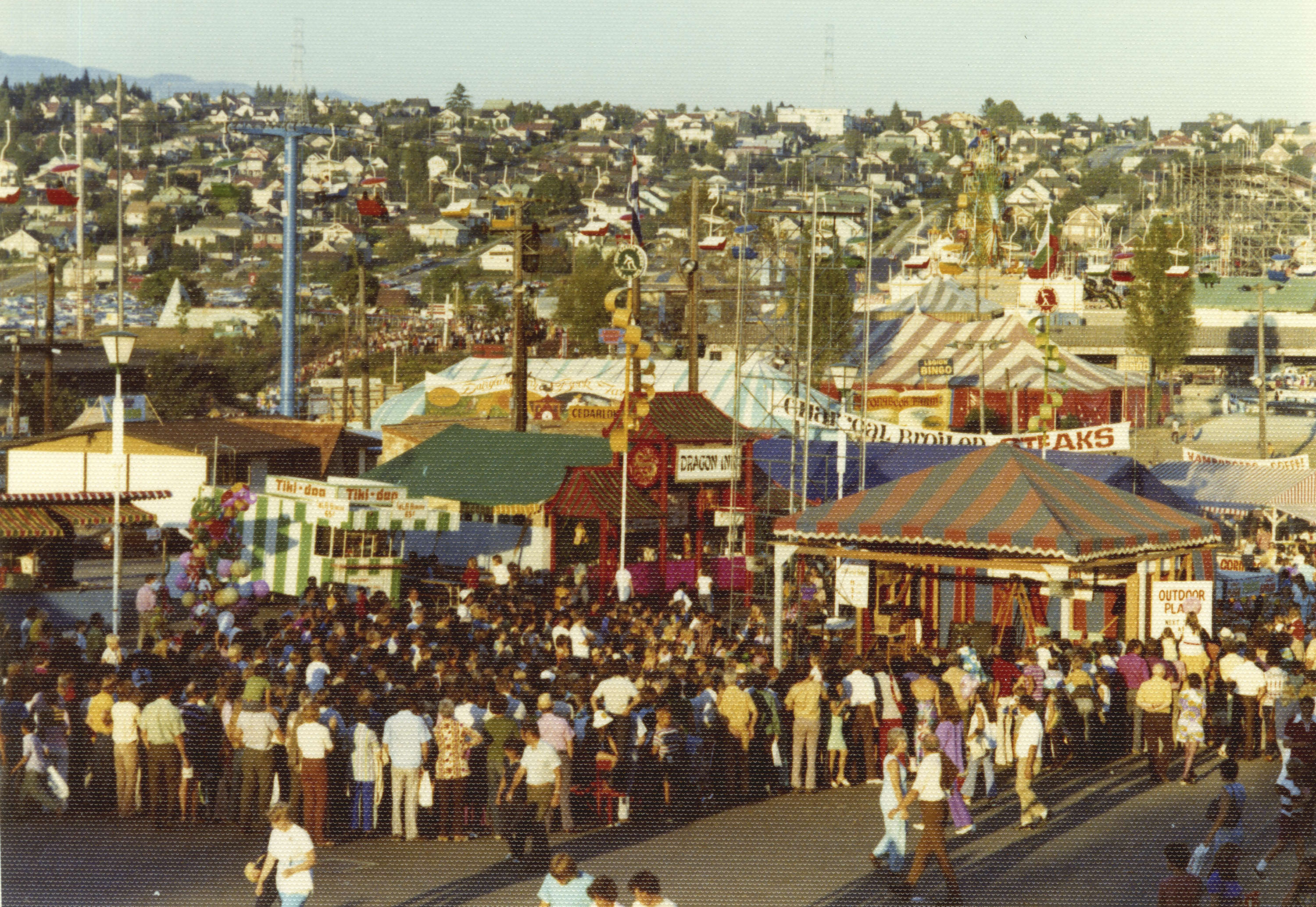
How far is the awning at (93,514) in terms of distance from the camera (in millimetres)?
20906

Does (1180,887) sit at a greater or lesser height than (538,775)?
greater

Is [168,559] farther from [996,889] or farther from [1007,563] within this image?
[996,889]

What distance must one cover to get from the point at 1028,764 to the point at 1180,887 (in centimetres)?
445

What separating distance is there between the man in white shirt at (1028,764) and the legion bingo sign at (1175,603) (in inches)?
215

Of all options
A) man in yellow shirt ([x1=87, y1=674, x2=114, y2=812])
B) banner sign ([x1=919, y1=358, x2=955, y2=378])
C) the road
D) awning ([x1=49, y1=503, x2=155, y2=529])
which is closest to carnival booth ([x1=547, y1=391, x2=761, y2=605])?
awning ([x1=49, y1=503, x2=155, y2=529])

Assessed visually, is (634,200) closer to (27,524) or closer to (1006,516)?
(27,524)

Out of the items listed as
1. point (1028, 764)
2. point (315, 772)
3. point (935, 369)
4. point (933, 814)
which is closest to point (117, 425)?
point (315, 772)

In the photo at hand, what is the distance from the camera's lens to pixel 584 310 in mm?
80875

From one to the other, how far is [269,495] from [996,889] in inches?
638

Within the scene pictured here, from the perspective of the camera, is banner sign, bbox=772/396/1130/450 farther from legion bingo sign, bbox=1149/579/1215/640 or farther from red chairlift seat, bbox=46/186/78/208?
red chairlift seat, bbox=46/186/78/208

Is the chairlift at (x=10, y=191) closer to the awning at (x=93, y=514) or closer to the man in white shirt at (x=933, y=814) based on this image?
the awning at (x=93, y=514)

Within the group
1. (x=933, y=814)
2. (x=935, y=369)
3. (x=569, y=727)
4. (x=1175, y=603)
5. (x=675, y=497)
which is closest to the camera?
(x=933, y=814)

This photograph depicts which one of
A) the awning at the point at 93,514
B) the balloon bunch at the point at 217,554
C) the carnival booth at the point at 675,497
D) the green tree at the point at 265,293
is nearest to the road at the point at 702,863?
the awning at the point at 93,514

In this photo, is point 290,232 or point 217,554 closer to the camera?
point 217,554
